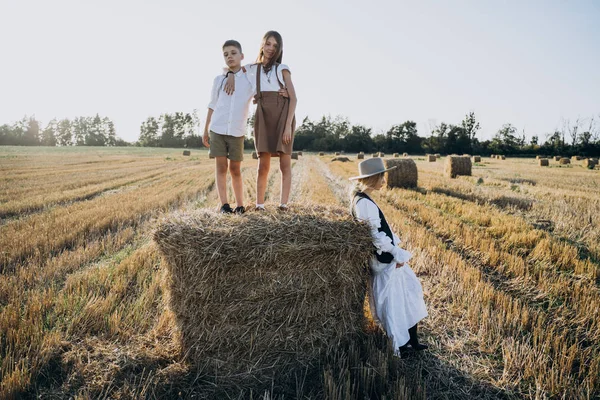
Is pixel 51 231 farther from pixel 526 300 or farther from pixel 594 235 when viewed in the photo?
pixel 594 235

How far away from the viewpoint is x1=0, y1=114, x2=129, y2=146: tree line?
72300mm

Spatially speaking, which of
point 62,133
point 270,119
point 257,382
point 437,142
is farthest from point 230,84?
point 62,133

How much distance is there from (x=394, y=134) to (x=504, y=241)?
67508 mm

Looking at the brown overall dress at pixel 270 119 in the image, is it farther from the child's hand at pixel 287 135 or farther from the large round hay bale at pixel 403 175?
the large round hay bale at pixel 403 175

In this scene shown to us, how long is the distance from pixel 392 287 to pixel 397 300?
119 millimetres

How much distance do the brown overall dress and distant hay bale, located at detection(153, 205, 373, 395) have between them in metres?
1.25

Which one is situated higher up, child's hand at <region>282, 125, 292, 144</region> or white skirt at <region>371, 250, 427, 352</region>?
child's hand at <region>282, 125, 292, 144</region>

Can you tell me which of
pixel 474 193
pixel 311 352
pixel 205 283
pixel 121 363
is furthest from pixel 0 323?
pixel 474 193

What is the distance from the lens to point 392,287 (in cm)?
314

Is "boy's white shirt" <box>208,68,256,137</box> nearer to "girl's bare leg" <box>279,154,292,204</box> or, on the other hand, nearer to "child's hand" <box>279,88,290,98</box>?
"child's hand" <box>279,88,290,98</box>

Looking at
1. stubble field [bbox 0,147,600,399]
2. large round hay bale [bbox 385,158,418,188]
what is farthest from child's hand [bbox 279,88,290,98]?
large round hay bale [bbox 385,158,418,188]

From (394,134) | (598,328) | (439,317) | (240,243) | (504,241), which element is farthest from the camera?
(394,134)

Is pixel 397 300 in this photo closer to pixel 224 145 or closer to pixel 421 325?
pixel 421 325

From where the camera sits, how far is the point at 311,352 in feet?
9.91
